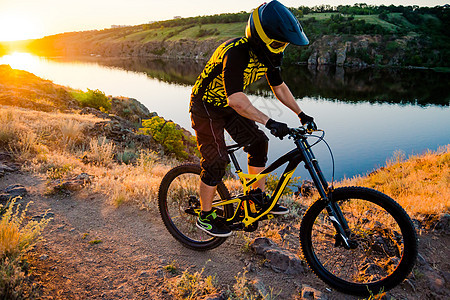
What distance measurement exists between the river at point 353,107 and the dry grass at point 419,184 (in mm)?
4040

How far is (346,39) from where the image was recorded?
90.4m

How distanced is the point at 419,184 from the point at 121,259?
7.85 m

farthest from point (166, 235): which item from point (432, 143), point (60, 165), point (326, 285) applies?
point (432, 143)

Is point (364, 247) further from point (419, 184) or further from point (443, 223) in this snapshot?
point (419, 184)

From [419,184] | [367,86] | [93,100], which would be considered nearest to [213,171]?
[419,184]

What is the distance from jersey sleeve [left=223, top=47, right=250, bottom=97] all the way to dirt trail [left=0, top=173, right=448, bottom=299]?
6.68ft

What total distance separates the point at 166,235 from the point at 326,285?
2.26m

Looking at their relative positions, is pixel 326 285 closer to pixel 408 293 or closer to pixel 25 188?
pixel 408 293

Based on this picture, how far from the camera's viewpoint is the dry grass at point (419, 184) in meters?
5.16

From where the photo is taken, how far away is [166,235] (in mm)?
4332

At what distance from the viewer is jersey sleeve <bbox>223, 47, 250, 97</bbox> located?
9.73ft

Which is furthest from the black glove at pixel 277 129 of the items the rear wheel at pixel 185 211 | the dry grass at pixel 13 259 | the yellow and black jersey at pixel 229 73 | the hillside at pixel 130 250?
the dry grass at pixel 13 259

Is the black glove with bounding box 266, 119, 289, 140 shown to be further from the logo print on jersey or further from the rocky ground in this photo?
the rocky ground

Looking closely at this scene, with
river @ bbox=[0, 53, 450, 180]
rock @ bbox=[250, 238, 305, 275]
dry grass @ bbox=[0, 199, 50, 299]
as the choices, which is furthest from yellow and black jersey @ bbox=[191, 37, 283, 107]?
river @ bbox=[0, 53, 450, 180]
